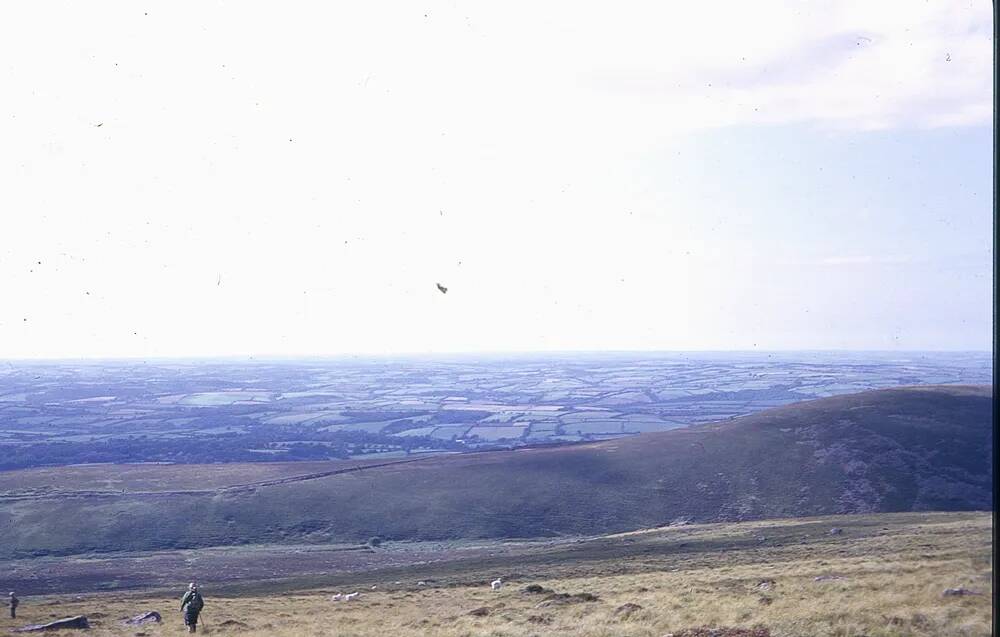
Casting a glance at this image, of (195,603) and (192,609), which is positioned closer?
(192,609)

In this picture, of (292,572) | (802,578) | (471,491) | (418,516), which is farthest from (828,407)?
(802,578)

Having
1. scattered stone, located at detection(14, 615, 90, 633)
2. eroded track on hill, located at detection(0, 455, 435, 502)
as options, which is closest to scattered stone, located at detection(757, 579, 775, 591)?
scattered stone, located at detection(14, 615, 90, 633)

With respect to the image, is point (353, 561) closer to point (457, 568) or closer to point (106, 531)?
point (457, 568)

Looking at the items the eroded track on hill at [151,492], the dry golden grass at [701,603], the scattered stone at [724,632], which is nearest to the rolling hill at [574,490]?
the eroded track on hill at [151,492]

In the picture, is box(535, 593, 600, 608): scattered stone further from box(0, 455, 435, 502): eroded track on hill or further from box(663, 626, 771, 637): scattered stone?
box(0, 455, 435, 502): eroded track on hill

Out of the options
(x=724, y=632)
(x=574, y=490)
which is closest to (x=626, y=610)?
(x=724, y=632)

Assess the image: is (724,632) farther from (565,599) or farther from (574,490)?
(574,490)
